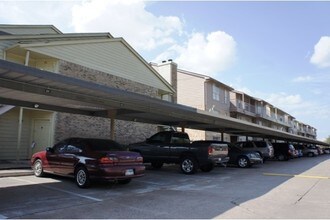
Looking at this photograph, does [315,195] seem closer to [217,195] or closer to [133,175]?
[217,195]

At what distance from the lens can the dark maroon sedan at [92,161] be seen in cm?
1032

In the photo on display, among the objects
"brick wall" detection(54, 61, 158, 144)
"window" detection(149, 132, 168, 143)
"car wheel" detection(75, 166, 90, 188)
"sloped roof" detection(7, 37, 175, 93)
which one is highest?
"sloped roof" detection(7, 37, 175, 93)

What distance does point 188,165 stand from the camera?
52.0 ft

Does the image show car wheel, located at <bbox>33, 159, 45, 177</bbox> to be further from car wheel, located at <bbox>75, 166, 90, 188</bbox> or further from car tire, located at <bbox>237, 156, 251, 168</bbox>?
car tire, located at <bbox>237, 156, 251, 168</bbox>

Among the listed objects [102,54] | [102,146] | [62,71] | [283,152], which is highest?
[102,54]

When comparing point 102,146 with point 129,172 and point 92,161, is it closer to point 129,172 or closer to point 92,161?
point 92,161

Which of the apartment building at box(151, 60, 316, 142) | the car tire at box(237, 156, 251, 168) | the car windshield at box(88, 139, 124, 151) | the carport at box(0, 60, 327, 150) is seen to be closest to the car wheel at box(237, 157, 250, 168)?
the car tire at box(237, 156, 251, 168)

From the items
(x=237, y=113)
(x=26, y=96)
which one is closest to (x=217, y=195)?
(x=26, y=96)

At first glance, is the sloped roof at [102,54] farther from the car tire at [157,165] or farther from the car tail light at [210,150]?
the car tail light at [210,150]

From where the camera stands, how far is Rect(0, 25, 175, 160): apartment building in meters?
18.7

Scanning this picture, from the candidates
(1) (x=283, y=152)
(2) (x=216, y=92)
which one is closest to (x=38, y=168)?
(1) (x=283, y=152)

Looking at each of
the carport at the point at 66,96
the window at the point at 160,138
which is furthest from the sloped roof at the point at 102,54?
the window at the point at 160,138

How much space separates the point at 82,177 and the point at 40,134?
33.9 ft

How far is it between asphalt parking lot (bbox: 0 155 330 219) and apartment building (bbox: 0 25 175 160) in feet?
16.0
